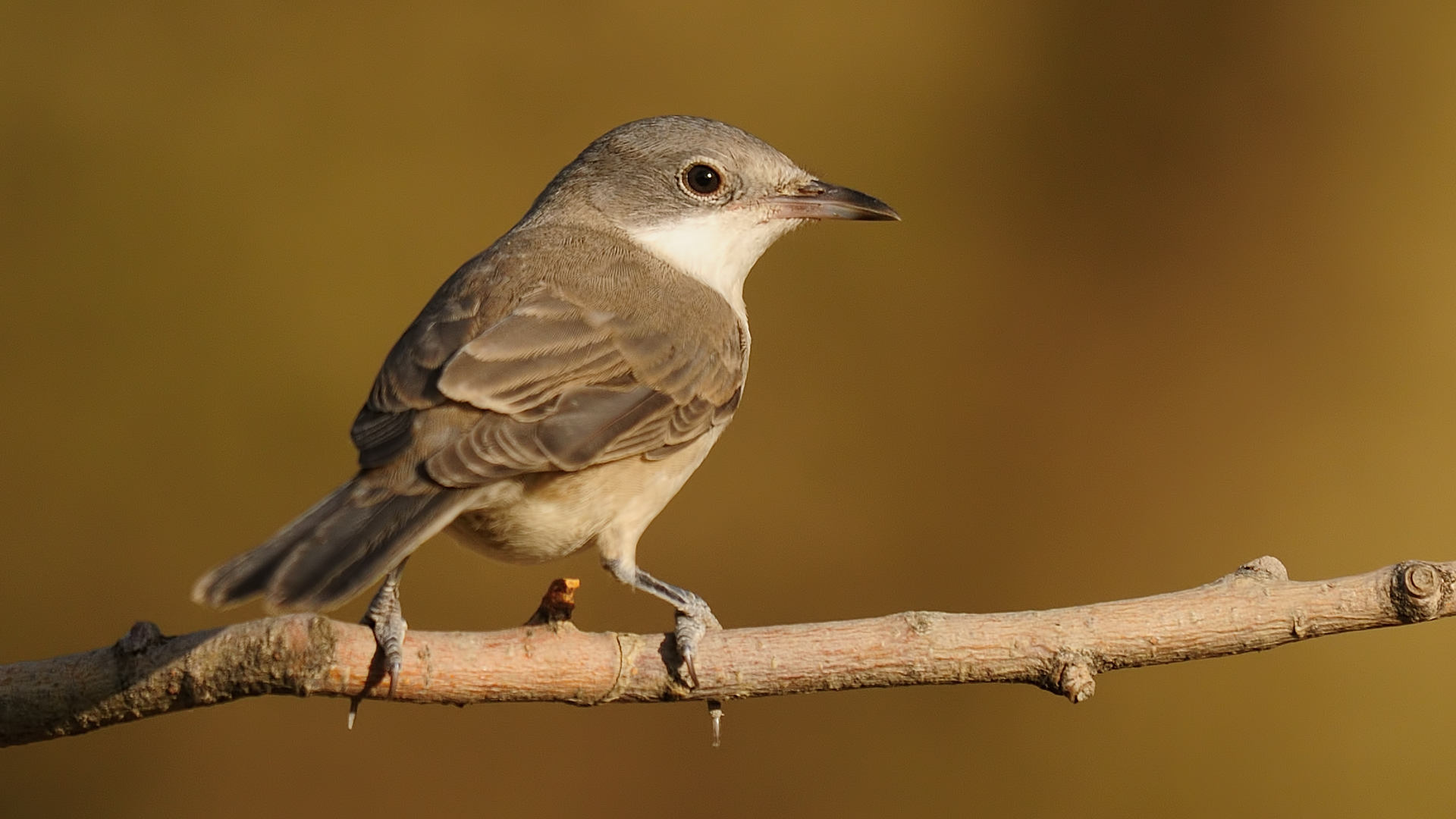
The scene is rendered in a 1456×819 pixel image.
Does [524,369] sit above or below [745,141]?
below

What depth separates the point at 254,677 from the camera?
299 cm

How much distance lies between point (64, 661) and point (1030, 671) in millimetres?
2306

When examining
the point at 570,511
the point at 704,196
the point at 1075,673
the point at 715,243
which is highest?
the point at 704,196

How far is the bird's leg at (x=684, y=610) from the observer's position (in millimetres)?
3266

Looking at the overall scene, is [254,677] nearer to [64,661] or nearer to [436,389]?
[64,661]

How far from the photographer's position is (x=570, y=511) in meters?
3.66

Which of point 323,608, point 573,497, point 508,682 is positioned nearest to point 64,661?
point 323,608

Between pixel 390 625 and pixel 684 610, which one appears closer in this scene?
pixel 390 625

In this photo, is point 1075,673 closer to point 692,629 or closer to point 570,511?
point 692,629

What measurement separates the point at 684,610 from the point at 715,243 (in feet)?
5.59

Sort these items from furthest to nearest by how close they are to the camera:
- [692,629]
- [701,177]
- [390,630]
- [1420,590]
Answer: [701,177] → [692,629] → [390,630] → [1420,590]

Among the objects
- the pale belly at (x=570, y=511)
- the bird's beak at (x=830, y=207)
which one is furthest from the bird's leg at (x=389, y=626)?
the bird's beak at (x=830, y=207)

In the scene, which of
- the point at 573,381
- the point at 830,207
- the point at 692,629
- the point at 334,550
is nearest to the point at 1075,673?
the point at 692,629

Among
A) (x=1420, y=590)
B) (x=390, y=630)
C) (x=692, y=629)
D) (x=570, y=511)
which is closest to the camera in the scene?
(x=1420, y=590)
